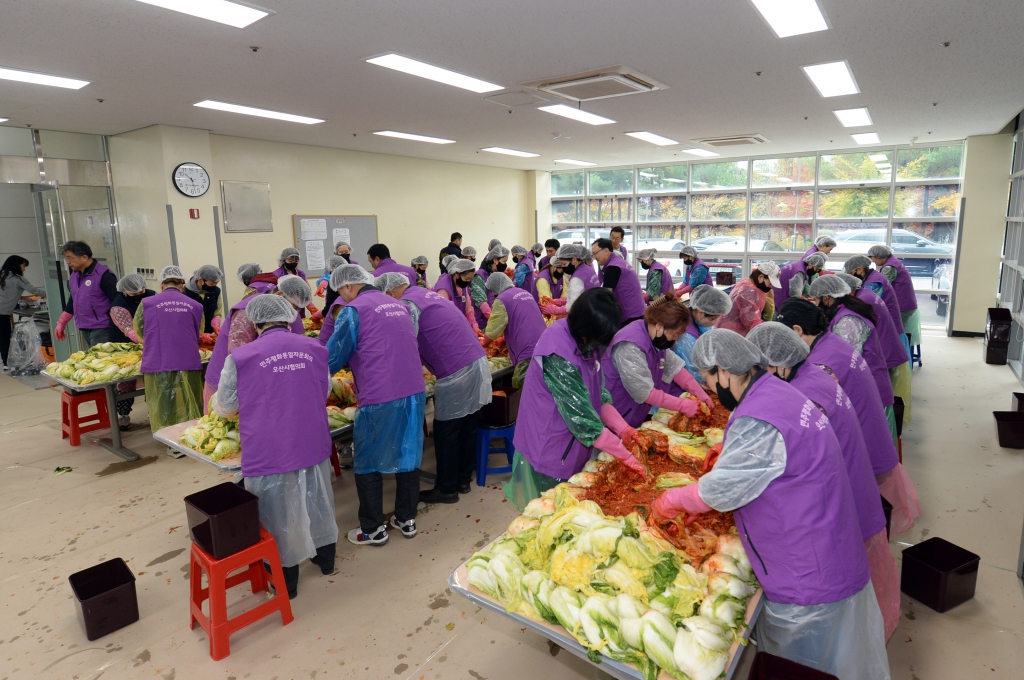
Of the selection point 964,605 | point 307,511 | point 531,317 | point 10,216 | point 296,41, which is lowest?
point 964,605

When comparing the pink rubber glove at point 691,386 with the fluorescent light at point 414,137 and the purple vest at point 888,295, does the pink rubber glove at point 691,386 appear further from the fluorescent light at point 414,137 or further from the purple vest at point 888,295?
the fluorescent light at point 414,137

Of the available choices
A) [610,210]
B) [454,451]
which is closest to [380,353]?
[454,451]

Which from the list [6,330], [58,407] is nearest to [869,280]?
[58,407]

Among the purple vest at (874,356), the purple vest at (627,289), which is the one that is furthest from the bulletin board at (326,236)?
the purple vest at (874,356)

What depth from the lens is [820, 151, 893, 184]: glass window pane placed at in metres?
9.90

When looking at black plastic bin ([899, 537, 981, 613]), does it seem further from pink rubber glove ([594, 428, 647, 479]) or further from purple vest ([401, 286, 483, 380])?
purple vest ([401, 286, 483, 380])

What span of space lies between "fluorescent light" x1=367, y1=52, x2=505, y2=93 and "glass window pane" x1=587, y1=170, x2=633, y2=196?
26.8 feet

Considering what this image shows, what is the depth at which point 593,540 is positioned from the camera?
5.99ft

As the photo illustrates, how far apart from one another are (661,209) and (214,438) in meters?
10.9

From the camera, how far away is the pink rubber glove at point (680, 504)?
1921 mm

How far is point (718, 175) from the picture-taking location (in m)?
11.5

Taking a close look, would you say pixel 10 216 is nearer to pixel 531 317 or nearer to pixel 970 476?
pixel 531 317

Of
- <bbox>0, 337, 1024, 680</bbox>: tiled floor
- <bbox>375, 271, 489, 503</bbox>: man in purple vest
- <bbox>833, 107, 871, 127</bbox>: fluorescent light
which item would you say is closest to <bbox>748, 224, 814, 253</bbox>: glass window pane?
<bbox>833, 107, 871, 127</bbox>: fluorescent light

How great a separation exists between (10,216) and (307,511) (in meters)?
9.14
